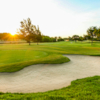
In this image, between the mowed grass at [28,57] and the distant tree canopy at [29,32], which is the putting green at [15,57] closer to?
the mowed grass at [28,57]

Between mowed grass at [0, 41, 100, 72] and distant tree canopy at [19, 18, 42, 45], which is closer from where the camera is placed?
mowed grass at [0, 41, 100, 72]

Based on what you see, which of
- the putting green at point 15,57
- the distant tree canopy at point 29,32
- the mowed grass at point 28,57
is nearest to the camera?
the mowed grass at point 28,57

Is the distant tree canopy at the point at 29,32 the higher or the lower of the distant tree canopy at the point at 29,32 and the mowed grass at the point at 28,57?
the higher

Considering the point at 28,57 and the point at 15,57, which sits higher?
the point at 15,57

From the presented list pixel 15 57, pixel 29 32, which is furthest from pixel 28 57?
pixel 29 32

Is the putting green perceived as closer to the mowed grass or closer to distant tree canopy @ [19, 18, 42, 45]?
the mowed grass

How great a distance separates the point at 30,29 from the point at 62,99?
2193 inches

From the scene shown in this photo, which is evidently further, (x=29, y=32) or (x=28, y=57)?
(x=29, y=32)

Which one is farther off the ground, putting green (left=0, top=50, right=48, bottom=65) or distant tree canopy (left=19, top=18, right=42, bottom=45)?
distant tree canopy (left=19, top=18, right=42, bottom=45)

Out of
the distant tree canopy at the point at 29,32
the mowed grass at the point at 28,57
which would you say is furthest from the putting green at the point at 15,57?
the distant tree canopy at the point at 29,32

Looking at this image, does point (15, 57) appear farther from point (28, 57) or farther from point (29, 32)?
point (29, 32)

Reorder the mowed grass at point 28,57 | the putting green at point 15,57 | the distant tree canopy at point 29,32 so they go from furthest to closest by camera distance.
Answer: the distant tree canopy at point 29,32, the putting green at point 15,57, the mowed grass at point 28,57

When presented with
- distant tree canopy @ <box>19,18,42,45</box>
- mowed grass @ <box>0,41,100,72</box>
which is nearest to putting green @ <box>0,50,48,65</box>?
mowed grass @ <box>0,41,100,72</box>

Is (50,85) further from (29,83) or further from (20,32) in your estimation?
(20,32)
